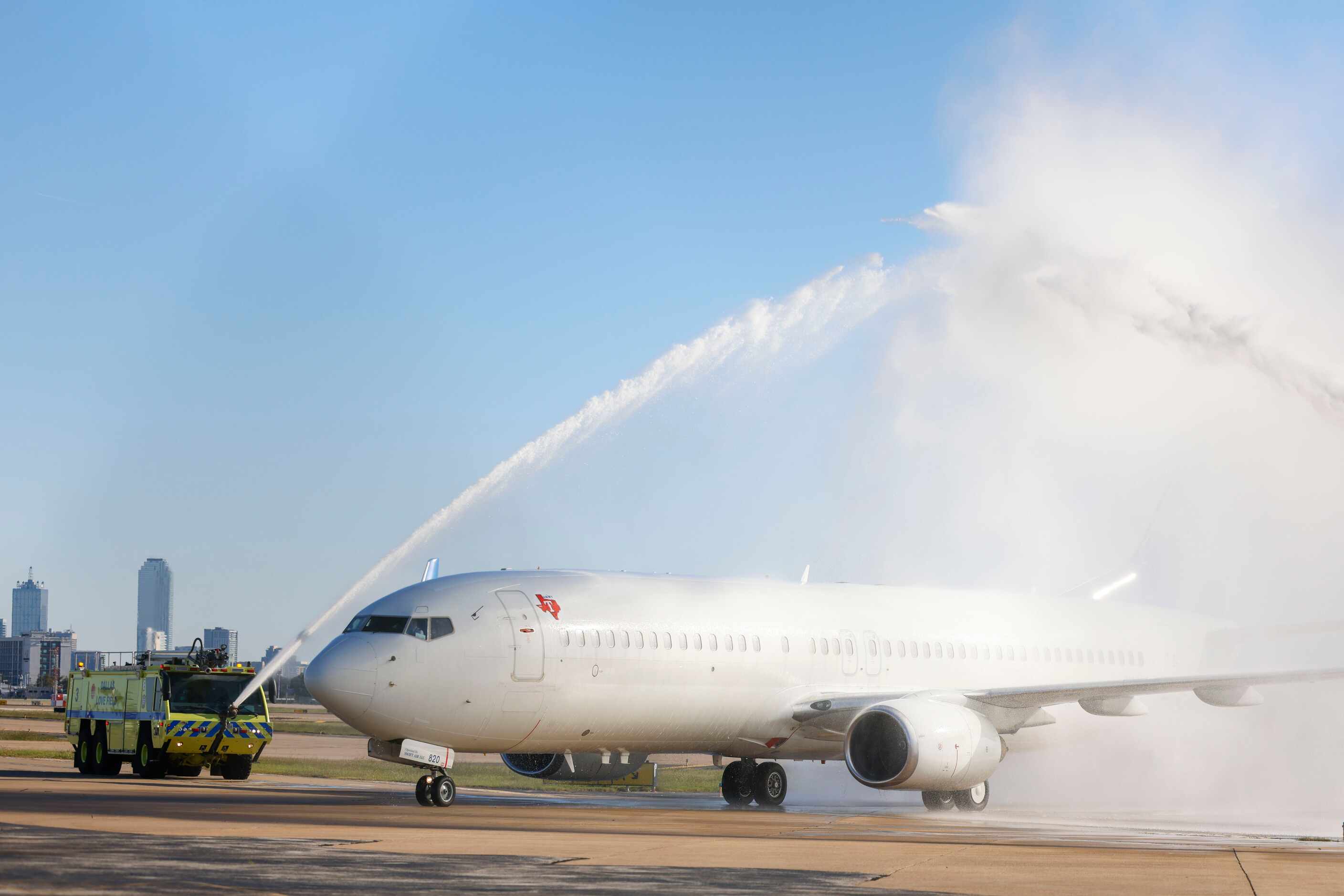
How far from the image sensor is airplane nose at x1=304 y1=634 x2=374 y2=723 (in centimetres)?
2372

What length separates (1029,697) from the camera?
1166 inches

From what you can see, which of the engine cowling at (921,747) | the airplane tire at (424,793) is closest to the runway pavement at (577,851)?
the airplane tire at (424,793)

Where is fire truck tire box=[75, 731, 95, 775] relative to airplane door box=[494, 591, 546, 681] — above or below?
below

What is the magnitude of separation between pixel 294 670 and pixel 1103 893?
12790 cm

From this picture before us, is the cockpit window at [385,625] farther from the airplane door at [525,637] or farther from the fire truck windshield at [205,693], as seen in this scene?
the fire truck windshield at [205,693]

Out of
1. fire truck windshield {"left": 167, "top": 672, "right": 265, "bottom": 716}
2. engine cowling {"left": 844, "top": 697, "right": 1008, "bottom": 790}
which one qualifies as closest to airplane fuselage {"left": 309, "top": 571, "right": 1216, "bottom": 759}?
engine cowling {"left": 844, "top": 697, "right": 1008, "bottom": 790}

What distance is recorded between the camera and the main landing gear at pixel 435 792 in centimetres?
2459

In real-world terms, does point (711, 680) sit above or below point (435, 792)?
above

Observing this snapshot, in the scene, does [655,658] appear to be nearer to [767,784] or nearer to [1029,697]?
[767,784]

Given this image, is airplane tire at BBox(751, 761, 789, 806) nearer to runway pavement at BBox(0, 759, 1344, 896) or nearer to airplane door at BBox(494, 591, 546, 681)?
runway pavement at BBox(0, 759, 1344, 896)

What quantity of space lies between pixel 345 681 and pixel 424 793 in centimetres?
245

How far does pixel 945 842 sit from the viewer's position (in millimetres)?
20125

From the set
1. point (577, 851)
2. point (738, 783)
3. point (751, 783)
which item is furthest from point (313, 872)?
point (751, 783)

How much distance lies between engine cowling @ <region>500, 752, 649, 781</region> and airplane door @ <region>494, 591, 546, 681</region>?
14.0 feet
